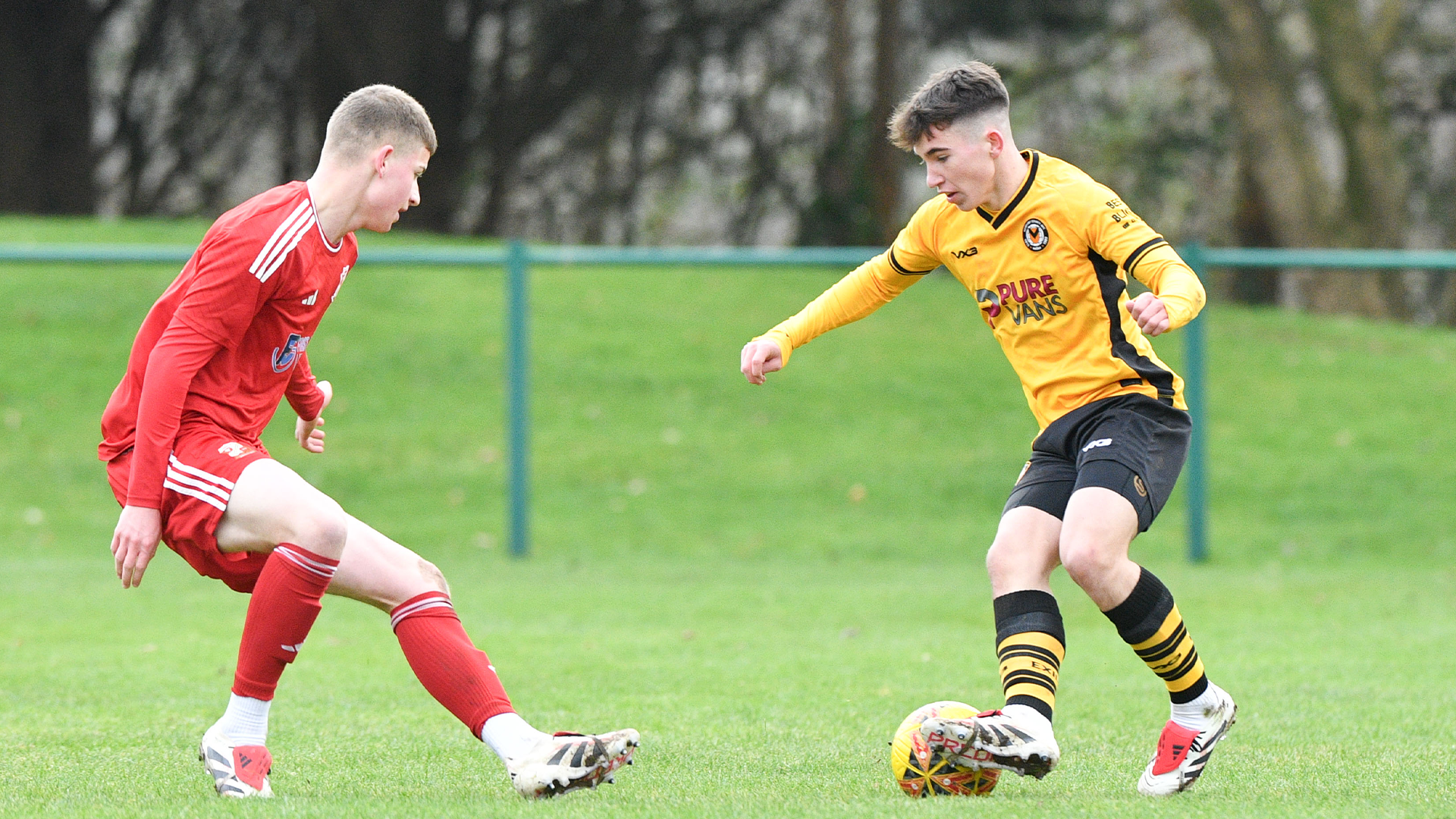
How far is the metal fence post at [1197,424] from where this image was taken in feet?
30.5

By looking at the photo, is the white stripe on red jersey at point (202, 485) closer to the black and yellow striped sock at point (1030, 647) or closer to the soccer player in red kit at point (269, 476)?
the soccer player in red kit at point (269, 476)

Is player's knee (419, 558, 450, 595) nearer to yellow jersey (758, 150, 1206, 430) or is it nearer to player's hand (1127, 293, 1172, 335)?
yellow jersey (758, 150, 1206, 430)

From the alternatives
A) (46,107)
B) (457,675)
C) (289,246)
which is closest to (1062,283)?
(457,675)

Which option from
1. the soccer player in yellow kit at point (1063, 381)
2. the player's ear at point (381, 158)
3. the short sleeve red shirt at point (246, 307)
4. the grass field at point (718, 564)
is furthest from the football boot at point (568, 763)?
the player's ear at point (381, 158)

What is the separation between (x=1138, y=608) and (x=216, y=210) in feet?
80.5

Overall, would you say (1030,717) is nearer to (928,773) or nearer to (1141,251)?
(928,773)

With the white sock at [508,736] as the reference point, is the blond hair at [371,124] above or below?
above

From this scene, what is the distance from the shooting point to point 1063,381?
4.16 meters

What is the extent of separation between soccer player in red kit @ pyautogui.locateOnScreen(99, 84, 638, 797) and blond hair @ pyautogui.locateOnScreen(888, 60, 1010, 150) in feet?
4.05

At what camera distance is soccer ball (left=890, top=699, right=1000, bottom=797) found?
376 centimetres

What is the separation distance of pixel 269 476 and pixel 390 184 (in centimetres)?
76

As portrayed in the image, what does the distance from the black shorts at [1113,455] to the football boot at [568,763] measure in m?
1.26

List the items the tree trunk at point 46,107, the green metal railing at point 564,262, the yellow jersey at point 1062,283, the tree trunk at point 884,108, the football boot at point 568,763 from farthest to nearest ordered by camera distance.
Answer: the tree trunk at point 46,107 → the tree trunk at point 884,108 → the green metal railing at point 564,262 → the yellow jersey at point 1062,283 → the football boot at point 568,763

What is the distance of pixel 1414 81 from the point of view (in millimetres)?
22766
